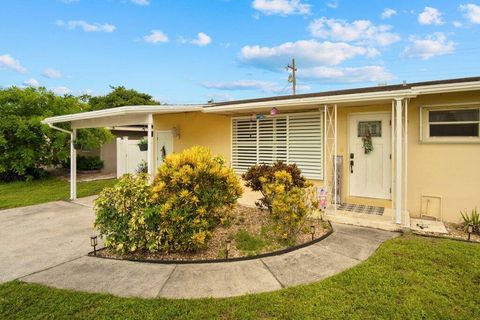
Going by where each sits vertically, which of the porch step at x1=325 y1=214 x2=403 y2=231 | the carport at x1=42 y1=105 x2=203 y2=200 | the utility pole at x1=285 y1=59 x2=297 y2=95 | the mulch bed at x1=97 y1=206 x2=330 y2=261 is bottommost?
the mulch bed at x1=97 y1=206 x2=330 y2=261

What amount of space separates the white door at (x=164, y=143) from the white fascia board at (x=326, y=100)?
7.98ft

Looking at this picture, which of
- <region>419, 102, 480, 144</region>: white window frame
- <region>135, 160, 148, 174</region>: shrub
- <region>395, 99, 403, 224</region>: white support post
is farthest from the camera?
<region>135, 160, 148, 174</region>: shrub

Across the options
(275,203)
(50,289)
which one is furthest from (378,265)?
(50,289)

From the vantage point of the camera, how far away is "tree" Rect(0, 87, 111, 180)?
11672 millimetres

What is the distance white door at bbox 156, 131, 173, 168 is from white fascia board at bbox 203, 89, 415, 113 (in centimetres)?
243

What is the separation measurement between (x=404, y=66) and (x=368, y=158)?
10125 millimetres

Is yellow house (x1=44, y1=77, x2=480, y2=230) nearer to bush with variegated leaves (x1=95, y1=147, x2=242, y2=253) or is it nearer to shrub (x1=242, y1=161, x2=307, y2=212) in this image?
shrub (x1=242, y1=161, x2=307, y2=212)

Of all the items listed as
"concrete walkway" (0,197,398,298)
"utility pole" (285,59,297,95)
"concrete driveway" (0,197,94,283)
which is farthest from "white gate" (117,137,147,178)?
"utility pole" (285,59,297,95)

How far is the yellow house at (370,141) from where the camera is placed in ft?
18.1

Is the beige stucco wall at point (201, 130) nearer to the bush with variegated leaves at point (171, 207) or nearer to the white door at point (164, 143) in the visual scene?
the white door at point (164, 143)

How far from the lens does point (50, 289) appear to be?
3.33 meters

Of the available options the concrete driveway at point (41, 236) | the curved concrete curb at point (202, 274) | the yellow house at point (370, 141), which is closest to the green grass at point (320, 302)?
the curved concrete curb at point (202, 274)

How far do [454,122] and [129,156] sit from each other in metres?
12.4

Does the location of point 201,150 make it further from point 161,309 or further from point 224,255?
point 161,309
